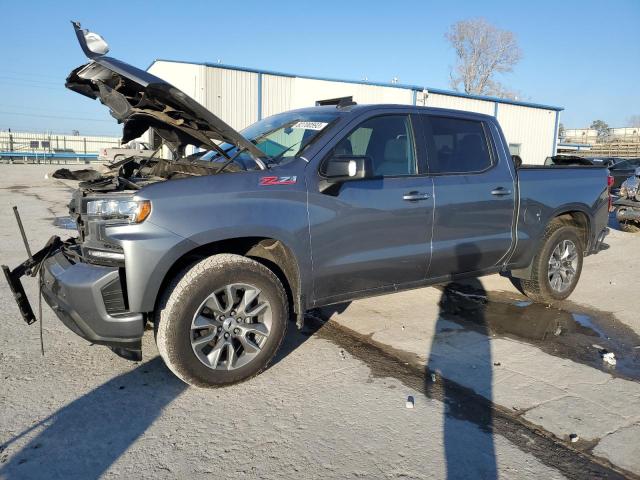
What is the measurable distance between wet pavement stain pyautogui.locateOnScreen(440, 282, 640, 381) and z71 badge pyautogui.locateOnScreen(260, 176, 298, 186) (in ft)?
7.78

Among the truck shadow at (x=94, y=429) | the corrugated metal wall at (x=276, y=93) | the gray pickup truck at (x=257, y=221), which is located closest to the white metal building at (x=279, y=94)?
the corrugated metal wall at (x=276, y=93)

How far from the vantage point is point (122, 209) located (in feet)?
10.3

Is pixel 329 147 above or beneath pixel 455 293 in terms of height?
above

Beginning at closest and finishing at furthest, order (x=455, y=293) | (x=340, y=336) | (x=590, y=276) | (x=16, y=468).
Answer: (x=16, y=468)
(x=340, y=336)
(x=455, y=293)
(x=590, y=276)

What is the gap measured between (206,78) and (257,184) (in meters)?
16.8

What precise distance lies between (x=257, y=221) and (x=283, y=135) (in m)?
1.17

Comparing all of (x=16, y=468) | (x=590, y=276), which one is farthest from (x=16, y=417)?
(x=590, y=276)

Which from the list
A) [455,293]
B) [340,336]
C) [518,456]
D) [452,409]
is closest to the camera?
[518,456]

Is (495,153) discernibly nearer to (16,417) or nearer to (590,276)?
(590,276)

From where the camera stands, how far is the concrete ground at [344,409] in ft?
8.80

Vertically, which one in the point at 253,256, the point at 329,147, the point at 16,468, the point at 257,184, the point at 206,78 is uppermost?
the point at 206,78

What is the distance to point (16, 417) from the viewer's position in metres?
3.00

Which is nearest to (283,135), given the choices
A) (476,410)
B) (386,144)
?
(386,144)

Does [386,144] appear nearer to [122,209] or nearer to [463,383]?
[463,383]
